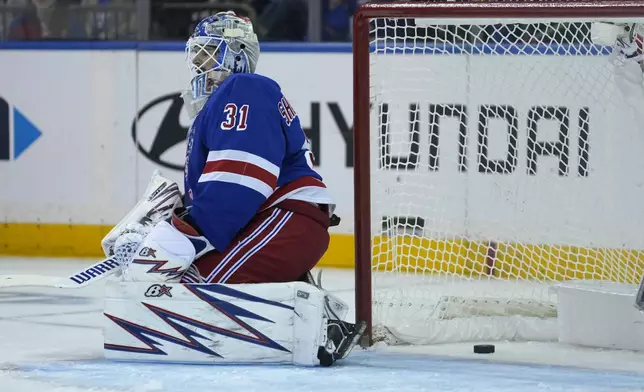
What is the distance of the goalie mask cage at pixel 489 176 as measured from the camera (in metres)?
3.91

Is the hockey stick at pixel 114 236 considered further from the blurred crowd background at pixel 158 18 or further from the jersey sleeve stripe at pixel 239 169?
the blurred crowd background at pixel 158 18

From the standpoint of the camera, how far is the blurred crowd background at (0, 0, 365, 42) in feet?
19.8

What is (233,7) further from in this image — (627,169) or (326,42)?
(627,169)

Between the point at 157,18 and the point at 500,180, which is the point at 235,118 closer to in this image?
the point at 500,180

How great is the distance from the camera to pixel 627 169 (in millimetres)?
4344

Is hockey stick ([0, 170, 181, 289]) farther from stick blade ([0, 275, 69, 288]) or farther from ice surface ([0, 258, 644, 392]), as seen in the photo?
ice surface ([0, 258, 644, 392])

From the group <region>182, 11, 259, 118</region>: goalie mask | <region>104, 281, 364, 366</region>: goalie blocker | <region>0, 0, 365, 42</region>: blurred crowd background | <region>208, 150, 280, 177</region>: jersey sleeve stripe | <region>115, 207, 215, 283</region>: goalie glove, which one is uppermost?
<region>0, 0, 365, 42</region>: blurred crowd background

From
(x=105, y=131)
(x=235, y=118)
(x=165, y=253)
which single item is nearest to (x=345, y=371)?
(x=165, y=253)

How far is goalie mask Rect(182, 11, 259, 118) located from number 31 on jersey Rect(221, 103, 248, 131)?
0.22 meters

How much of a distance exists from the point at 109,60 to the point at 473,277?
8.02 feet

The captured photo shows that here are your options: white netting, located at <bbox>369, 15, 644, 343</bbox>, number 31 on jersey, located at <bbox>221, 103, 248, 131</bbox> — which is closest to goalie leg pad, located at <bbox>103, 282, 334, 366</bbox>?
number 31 on jersey, located at <bbox>221, 103, 248, 131</bbox>

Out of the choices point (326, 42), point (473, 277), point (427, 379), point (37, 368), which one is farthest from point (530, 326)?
point (326, 42)

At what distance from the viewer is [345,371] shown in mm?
3246

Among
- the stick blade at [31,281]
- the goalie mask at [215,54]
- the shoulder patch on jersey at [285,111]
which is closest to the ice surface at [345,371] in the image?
the stick blade at [31,281]
